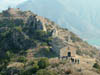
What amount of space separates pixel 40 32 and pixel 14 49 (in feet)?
Result: 33.9

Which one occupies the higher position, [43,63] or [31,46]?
[31,46]

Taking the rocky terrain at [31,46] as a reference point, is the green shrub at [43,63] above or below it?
below

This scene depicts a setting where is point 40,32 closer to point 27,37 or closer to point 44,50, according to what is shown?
point 27,37

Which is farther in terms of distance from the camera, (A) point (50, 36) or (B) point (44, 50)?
(A) point (50, 36)

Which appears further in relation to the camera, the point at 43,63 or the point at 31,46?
the point at 31,46

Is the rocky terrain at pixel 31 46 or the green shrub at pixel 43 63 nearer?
the green shrub at pixel 43 63

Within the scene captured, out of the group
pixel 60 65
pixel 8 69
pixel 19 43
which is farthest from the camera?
pixel 19 43

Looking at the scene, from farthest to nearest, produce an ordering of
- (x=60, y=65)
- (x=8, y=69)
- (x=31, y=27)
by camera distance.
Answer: (x=31, y=27)
(x=8, y=69)
(x=60, y=65)

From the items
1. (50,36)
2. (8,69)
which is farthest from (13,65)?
(50,36)

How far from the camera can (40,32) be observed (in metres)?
83.2

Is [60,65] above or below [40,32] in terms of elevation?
below

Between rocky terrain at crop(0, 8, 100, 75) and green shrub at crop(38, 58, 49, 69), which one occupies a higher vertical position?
rocky terrain at crop(0, 8, 100, 75)

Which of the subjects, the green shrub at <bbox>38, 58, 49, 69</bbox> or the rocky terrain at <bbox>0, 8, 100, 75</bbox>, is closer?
the green shrub at <bbox>38, 58, 49, 69</bbox>

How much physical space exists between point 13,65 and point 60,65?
13.2 metres
